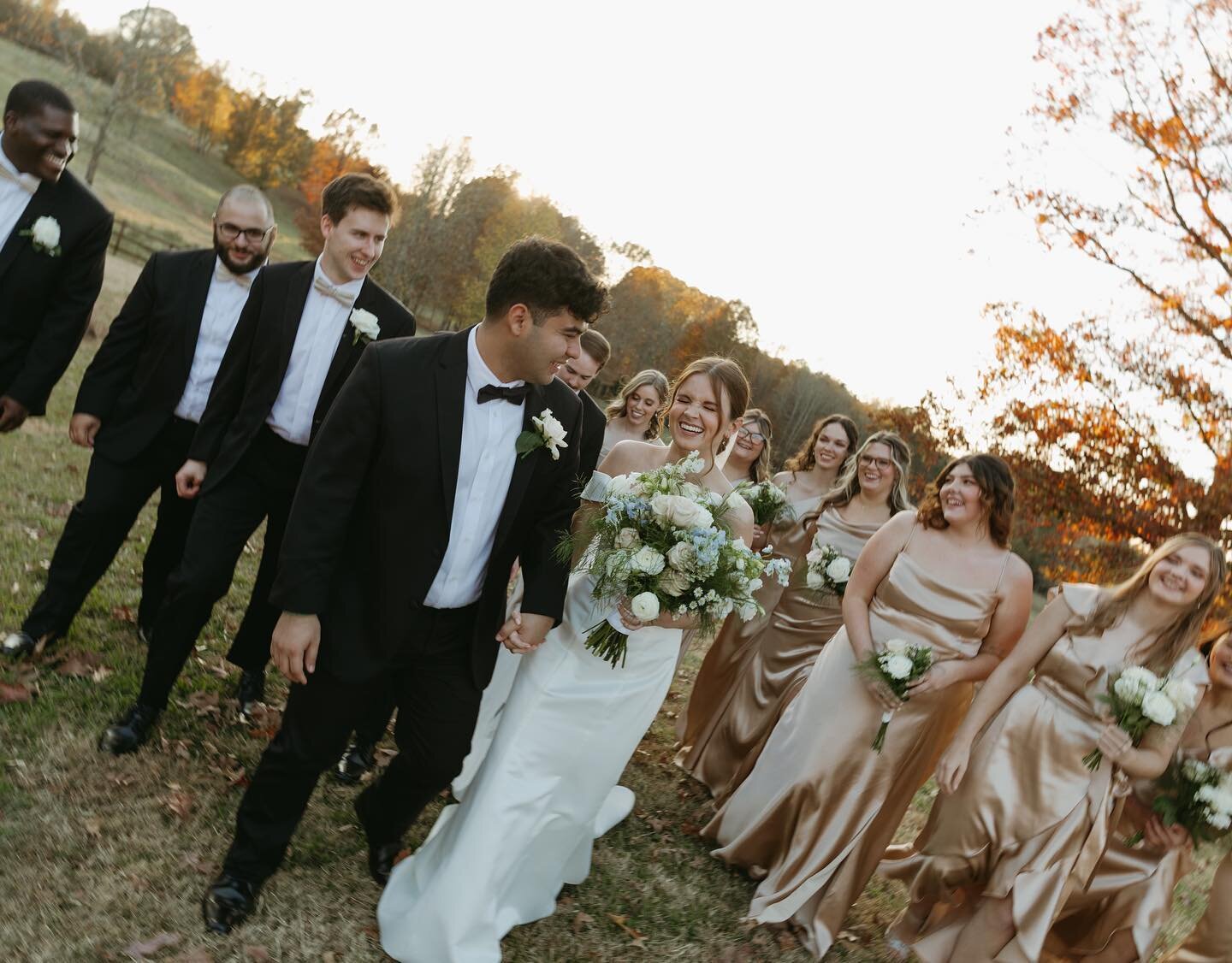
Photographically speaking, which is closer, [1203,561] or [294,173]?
[1203,561]

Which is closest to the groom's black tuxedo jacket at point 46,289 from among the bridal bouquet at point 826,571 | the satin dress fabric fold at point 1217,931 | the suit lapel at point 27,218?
the suit lapel at point 27,218

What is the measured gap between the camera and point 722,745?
7.31 meters

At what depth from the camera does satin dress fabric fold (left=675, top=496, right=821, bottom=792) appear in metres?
7.38

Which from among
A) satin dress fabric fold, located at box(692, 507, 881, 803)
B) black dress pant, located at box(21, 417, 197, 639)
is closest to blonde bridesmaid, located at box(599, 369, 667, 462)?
satin dress fabric fold, located at box(692, 507, 881, 803)

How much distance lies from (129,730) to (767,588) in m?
4.66

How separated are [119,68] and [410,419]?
31573 millimetres

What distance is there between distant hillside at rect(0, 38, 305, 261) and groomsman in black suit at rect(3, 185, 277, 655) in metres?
32.1

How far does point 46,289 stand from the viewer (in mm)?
4812

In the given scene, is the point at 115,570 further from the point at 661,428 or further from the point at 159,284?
the point at 661,428

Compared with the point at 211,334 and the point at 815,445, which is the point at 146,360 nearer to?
the point at 211,334

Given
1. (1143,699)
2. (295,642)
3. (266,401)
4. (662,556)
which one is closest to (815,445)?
(1143,699)

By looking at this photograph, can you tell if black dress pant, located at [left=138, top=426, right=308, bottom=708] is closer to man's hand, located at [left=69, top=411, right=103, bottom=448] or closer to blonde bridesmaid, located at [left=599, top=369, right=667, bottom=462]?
man's hand, located at [left=69, top=411, right=103, bottom=448]

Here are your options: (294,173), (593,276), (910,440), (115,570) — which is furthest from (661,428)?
(294,173)

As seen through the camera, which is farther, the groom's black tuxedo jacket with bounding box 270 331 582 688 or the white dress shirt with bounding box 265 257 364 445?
the white dress shirt with bounding box 265 257 364 445
